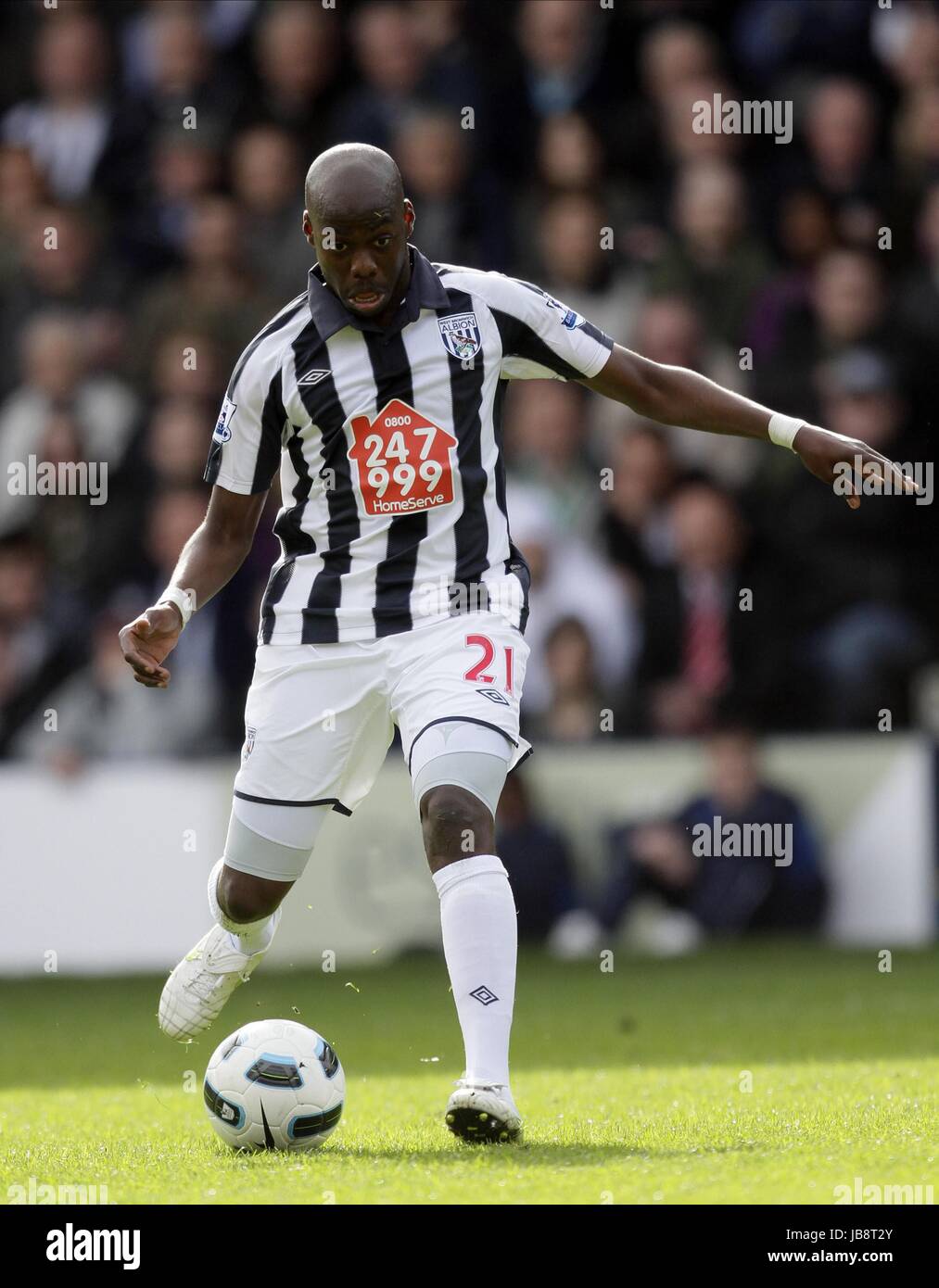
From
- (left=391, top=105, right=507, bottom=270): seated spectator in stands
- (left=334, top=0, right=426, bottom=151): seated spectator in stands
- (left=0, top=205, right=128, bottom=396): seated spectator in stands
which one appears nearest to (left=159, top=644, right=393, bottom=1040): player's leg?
(left=391, top=105, right=507, bottom=270): seated spectator in stands

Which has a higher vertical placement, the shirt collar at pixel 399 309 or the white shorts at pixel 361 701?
the shirt collar at pixel 399 309

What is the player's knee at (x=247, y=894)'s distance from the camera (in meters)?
5.62

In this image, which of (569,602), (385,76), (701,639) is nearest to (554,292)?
(569,602)

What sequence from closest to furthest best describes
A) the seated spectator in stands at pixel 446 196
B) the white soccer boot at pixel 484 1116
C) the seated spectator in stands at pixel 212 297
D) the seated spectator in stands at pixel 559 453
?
1. the white soccer boot at pixel 484 1116
2. the seated spectator in stands at pixel 559 453
3. the seated spectator in stands at pixel 212 297
4. the seated spectator in stands at pixel 446 196

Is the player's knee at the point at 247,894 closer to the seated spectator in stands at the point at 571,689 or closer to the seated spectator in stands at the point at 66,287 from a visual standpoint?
the seated spectator in stands at the point at 571,689

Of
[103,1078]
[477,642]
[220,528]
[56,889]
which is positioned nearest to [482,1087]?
[477,642]

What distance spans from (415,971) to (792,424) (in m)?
5.34

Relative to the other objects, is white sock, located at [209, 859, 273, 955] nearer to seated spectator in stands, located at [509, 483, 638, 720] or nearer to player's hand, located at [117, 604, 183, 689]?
player's hand, located at [117, 604, 183, 689]

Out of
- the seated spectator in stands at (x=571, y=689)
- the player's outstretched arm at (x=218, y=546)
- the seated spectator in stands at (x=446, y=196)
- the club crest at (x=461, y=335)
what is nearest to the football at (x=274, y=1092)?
the player's outstretched arm at (x=218, y=546)

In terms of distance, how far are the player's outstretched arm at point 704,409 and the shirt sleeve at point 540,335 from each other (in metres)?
0.06

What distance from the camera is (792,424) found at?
5316 mm

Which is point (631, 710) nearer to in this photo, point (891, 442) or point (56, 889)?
point (891, 442)

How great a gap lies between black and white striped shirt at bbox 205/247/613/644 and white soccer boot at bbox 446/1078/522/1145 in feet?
4.19

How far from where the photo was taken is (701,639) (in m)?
10.7
